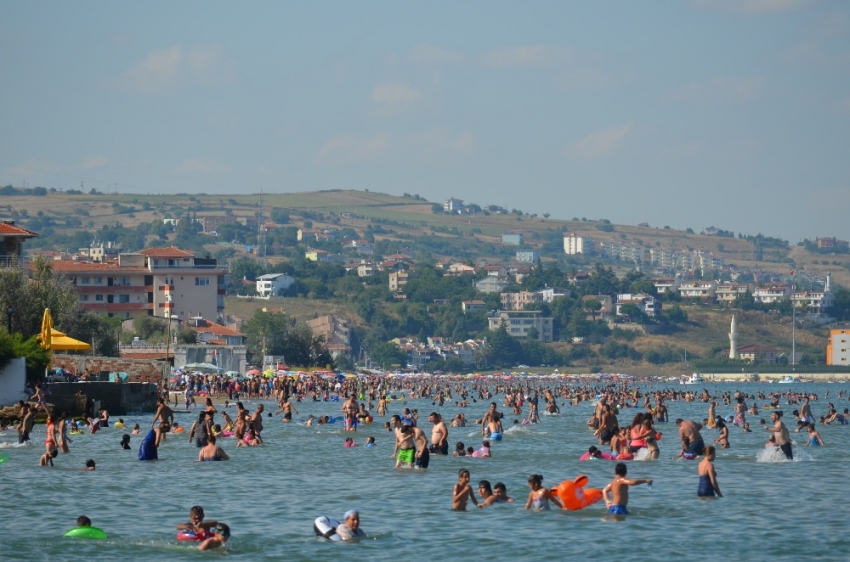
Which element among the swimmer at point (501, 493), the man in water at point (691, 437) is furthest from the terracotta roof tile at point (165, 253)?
the swimmer at point (501, 493)

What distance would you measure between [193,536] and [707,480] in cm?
983

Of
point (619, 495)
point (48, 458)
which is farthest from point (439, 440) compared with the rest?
point (619, 495)

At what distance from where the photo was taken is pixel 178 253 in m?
115

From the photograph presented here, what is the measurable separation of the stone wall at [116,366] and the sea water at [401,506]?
22247mm

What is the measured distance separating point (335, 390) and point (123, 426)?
4064 cm

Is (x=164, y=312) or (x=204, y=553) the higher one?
(x=164, y=312)

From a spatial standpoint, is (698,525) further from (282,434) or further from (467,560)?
(282,434)

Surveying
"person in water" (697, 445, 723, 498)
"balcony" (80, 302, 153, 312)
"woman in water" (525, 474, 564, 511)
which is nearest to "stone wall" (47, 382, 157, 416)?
"woman in water" (525, 474, 564, 511)

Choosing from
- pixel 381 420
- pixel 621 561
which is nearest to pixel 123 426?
pixel 381 420

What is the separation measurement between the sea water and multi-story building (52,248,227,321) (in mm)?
73490

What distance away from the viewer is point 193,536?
1988cm

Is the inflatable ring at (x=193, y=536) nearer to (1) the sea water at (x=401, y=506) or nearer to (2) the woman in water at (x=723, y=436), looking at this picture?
(1) the sea water at (x=401, y=506)

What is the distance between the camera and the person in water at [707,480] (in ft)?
79.2

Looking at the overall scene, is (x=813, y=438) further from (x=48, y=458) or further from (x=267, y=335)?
(x=267, y=335)
